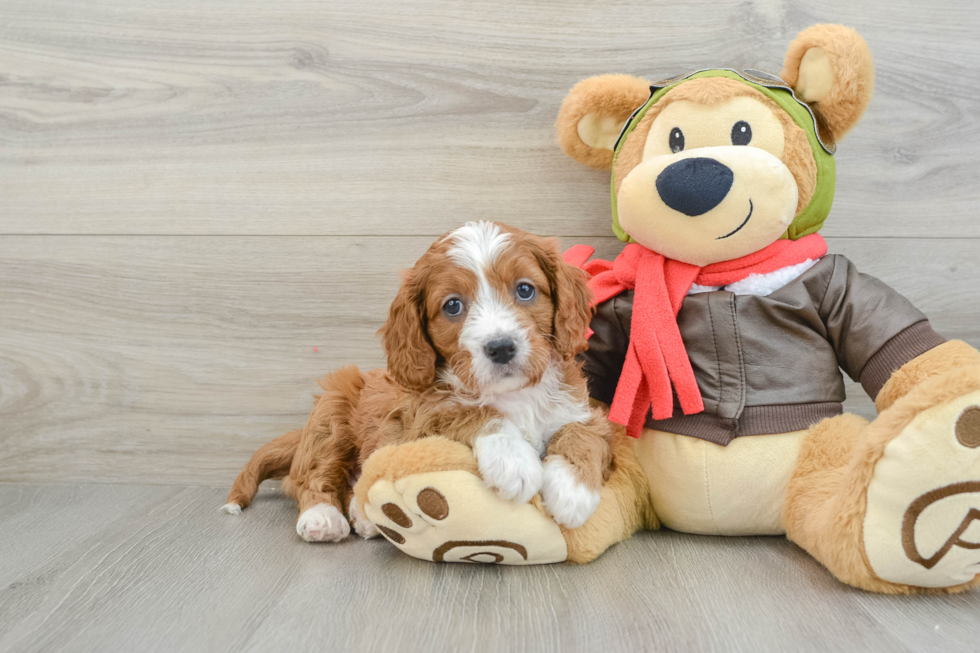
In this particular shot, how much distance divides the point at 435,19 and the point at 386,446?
1218mm

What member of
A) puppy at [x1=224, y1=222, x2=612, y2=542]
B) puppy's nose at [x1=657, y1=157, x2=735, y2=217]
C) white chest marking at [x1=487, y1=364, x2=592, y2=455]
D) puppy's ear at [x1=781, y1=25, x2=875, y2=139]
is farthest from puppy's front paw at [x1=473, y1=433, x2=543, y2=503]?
puppy's ear at [x1=781, y1=25, x2=875, y2=139]

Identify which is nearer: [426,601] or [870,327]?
[426,601]

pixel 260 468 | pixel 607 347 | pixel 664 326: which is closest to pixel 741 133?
pixel 664 326

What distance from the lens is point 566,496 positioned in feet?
4.19

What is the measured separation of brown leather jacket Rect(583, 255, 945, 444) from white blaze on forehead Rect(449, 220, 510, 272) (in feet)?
1.56

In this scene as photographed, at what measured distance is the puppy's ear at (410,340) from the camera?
1.38 meters

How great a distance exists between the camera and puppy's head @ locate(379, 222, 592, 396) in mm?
1285

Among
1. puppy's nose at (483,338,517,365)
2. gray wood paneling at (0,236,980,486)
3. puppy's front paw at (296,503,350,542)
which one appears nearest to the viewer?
puppy's nose at (483,338,517,365)

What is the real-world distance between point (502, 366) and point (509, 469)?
0.62ft

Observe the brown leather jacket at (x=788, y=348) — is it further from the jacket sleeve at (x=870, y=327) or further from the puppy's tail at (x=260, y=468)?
the puppy's tail at (x=260, y=468)

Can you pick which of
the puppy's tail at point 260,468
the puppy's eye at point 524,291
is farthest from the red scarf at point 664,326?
the puppy's tail at point 260,468

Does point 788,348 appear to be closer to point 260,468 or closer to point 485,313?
point 485,313

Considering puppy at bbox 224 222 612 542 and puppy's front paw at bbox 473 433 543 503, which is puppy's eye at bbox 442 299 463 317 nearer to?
puppy at bbox 224 222 612 542

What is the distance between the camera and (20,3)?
200cm
